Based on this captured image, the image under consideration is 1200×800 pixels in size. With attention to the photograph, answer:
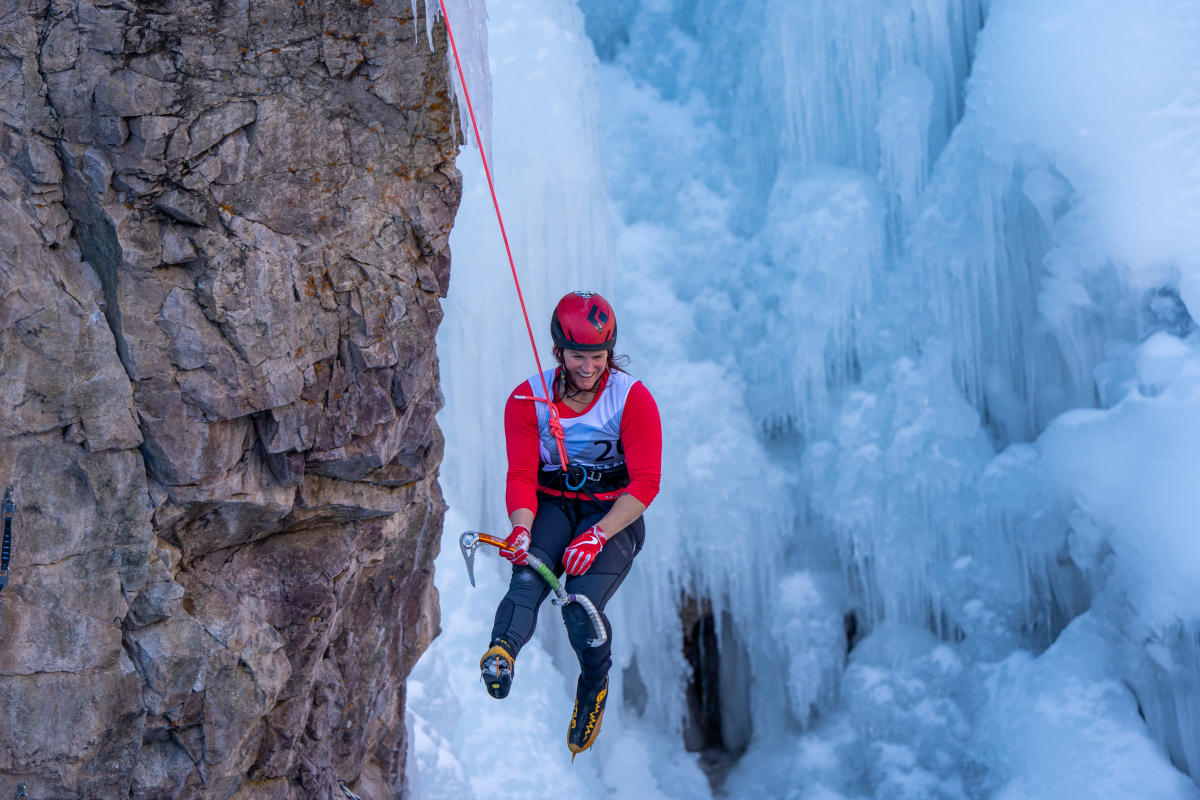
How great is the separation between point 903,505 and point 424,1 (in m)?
6.32

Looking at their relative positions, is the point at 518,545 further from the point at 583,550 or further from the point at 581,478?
the point at 581,478

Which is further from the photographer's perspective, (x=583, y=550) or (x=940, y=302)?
(x=940, y=302)

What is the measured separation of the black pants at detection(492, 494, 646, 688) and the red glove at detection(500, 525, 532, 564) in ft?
0.32

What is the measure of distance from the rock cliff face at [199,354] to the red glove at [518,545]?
104 cm

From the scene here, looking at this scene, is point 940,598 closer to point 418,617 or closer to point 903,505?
point 903,505

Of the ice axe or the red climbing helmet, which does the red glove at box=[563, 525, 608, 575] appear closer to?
the ice axe

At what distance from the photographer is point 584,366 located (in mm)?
4125

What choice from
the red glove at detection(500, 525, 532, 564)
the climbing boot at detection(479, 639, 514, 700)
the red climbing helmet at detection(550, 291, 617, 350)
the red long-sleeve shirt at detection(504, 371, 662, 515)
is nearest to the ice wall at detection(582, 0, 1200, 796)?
the red long-sleeve shirt at detection(504, 371, 662, 515)

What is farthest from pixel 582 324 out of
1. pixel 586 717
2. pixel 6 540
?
pixel 6 540

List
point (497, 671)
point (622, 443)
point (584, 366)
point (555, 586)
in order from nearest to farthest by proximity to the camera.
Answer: point (497, 671), point (555, 586), point (584, 366), point (622, 443)

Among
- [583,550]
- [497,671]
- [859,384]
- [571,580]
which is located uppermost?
[859,384]

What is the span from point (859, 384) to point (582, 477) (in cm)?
595

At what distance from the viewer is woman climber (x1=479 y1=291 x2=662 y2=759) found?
4066 millimetres

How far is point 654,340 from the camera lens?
9977 millimetres
